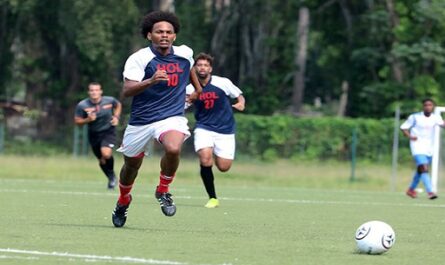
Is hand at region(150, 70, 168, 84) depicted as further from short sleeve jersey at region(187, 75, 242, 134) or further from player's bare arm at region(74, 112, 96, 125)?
player's bare arm at region(74, 112, 96, 125)

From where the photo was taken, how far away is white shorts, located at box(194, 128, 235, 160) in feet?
63.3

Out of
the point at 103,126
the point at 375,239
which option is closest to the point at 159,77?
the point at 375,239

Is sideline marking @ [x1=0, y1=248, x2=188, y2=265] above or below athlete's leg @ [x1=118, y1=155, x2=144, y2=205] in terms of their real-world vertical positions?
below

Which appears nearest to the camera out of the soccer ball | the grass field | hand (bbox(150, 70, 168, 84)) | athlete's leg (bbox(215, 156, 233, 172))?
the grass field

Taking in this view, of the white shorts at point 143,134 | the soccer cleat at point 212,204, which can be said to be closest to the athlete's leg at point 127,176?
the white shorts at point 143,134

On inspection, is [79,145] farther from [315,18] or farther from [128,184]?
[128,184]

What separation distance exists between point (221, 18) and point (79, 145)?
452 inches

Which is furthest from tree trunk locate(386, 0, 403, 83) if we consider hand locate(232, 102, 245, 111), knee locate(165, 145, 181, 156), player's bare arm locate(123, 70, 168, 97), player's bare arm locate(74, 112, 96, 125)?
player's bare arm locate(123, 70, 168, 97)

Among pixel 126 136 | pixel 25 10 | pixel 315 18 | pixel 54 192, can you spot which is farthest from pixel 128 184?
pixel 315 18

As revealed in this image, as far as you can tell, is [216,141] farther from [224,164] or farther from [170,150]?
[170,150]

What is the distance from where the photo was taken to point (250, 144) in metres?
37.2

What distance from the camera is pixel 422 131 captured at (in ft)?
83.3

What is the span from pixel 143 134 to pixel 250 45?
36.3 m

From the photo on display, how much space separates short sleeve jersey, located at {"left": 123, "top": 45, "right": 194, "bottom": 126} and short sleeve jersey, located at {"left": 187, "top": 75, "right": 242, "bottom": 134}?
626 centimetres
